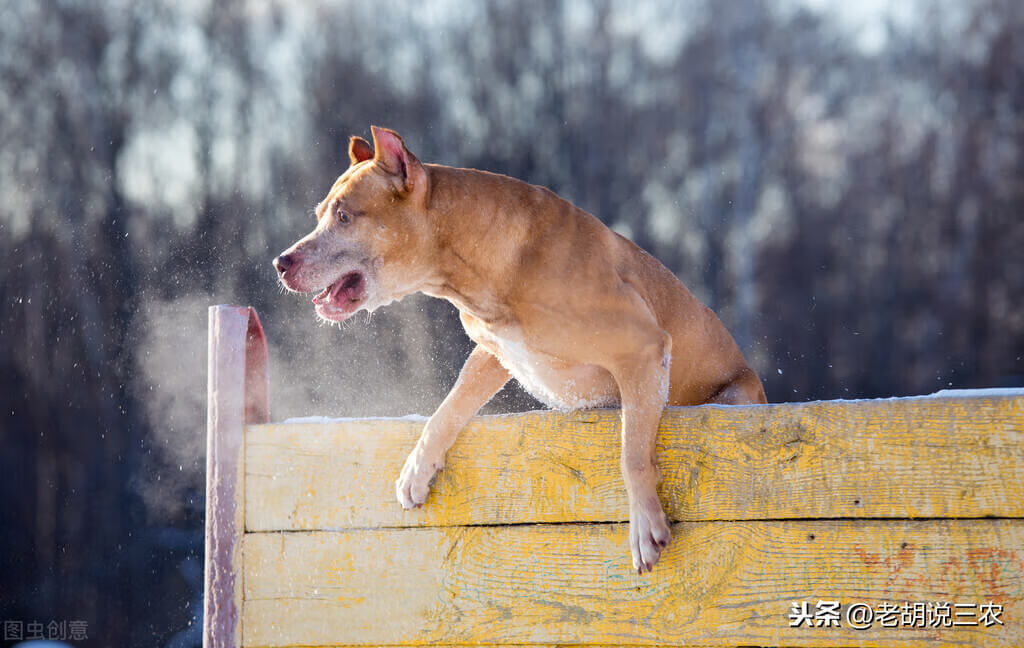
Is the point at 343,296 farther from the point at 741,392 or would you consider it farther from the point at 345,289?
the point at 741,392

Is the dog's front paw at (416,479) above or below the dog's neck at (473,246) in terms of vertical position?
below

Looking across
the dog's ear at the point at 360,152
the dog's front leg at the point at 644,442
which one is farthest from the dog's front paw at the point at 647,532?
the dog's ear at the point at 360,152

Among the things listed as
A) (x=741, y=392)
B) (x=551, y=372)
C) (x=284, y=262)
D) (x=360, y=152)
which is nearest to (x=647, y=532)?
(x=551, y=372)

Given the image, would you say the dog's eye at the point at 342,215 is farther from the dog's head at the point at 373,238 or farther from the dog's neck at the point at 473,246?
the dog's neck at the point at 473,246

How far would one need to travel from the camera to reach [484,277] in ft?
7.87

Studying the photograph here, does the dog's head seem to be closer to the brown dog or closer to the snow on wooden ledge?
the brown dog

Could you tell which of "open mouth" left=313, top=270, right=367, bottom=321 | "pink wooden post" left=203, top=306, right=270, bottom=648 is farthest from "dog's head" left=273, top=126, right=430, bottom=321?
"pink wooden post" left=203, top=306, right=270, bottom=648

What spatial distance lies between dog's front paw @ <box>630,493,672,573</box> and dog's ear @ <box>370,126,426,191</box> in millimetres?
976

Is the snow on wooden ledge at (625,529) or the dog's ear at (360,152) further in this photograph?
the dog's ear at (360,152)

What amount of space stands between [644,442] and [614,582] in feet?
1.05

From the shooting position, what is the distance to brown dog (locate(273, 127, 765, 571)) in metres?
2.33

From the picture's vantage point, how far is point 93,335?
631 centimetres

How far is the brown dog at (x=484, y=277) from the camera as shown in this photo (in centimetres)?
233

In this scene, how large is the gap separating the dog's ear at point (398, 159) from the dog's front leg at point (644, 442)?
27.7 inches
